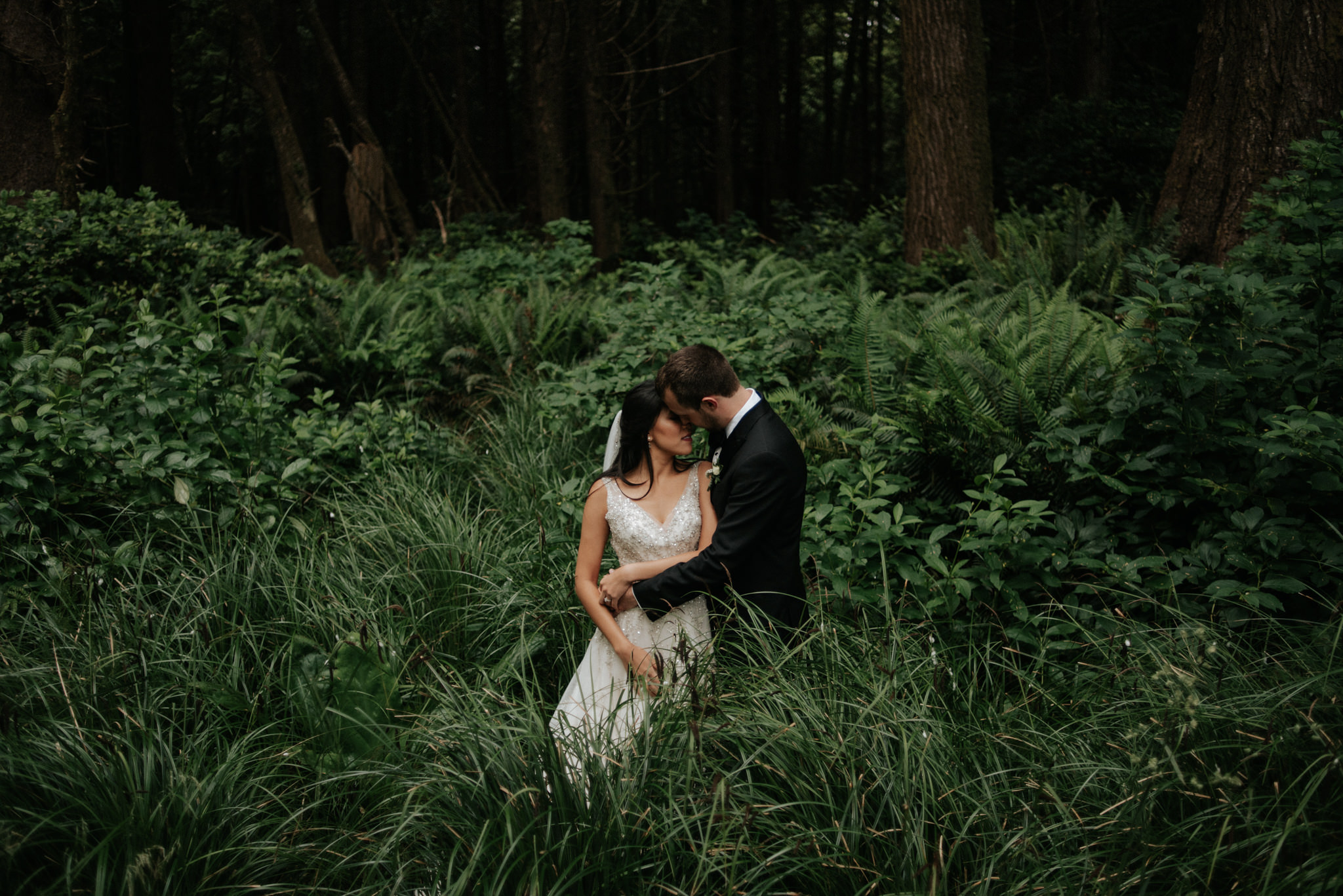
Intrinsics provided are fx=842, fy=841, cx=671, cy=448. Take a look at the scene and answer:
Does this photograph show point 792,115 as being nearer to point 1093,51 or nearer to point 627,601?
point 1093,51

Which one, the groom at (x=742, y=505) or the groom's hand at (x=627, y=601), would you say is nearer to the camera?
the groom at (x=742, y=505)

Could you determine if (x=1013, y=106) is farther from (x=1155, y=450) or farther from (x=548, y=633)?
(x=548, y=633)

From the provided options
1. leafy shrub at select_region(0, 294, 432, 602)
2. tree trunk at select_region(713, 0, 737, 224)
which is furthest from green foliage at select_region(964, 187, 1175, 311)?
tree trunk at select_region(713, 0, 737, 224)

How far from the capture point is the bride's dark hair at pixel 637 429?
133 inches

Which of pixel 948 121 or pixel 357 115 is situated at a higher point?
pixel 357 115

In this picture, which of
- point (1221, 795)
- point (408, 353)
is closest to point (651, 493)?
point (1221, 795)

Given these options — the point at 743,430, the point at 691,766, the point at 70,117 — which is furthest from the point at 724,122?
the point at 691,766

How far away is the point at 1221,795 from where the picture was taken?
246cm

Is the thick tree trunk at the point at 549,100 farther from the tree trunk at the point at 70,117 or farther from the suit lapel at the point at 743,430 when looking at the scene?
the suit lapel at the point at 743,430

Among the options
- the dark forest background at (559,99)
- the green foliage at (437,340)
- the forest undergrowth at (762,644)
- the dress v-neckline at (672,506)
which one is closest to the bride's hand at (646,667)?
the forest undergrowth at (762,644)

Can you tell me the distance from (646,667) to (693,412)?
0.99 meters

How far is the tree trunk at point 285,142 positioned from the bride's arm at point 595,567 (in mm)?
8898

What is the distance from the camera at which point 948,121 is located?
8.51 m

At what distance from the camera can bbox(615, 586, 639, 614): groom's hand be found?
10.9ft
